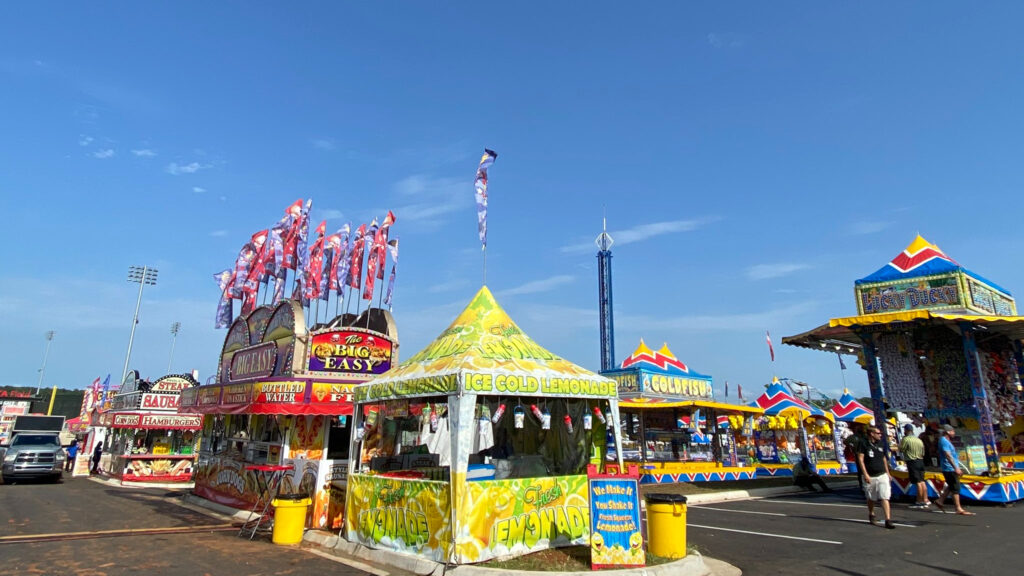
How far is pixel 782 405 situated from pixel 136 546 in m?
23.6

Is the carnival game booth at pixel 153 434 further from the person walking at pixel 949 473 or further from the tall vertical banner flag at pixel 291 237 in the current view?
the person walking at pixel 949 473

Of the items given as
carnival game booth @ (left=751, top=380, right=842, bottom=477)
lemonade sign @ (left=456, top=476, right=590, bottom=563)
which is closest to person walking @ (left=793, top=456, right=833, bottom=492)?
carnival game booth @ (left=751, top=380, right=842, bottom=477)

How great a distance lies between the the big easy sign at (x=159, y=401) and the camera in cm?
2604

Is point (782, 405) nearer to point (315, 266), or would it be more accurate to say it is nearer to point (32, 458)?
point (315, 266)

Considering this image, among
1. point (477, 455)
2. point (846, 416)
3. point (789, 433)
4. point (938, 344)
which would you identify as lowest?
point (477, 455)

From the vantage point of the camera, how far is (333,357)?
13.9m

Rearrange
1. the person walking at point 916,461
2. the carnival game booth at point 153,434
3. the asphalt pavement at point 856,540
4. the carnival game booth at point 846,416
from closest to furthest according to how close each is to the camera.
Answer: the asphalt pavement at point 856,540, the person walking at point 916,461, the carnival game booth at point 153,434, the carnival game booth at point 846,416

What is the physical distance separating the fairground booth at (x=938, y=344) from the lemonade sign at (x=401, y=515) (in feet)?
43.3

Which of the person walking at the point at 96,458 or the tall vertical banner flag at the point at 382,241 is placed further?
the person walking at the point at 96,458

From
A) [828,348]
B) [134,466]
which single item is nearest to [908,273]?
[828,348]

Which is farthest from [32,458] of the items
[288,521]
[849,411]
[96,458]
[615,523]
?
[849,411]

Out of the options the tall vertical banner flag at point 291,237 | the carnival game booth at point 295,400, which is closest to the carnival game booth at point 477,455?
the carnival game booth at point 295,400

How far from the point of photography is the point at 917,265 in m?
17.3

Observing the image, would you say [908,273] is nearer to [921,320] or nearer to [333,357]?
[921,320]
